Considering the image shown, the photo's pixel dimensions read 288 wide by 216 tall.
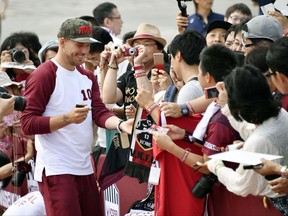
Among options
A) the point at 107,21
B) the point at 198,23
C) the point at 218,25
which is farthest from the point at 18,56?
the point at 107,21

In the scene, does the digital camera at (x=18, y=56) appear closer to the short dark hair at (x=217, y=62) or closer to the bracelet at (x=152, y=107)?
the bracelet at (x=152, y=107)

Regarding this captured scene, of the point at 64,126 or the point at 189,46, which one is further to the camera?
the point at 64,126

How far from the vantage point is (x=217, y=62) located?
731 cm

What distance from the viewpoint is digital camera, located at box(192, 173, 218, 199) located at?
7.22 metres

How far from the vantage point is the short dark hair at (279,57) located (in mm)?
6633

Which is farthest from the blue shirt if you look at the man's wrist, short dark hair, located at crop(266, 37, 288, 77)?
short dark hair, located at crop(266, 37, 288, 77)

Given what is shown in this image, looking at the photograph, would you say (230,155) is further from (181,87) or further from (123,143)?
(123,143)

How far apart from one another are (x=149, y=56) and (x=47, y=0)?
14076mm

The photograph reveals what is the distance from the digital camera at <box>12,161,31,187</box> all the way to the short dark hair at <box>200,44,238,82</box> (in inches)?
118

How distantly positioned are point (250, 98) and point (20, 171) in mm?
3881

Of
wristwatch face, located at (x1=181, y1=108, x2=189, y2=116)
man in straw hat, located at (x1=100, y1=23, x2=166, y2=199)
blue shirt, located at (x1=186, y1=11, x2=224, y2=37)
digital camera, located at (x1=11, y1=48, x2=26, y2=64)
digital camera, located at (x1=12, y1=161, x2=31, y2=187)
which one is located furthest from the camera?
blue shirt, located at (x1=186, y1=11, x2=224, y2=37)

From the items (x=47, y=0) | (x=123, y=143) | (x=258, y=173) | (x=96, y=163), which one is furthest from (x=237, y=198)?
(x=47, y=0)

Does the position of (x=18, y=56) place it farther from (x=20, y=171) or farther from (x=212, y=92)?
(x=212, y=92)

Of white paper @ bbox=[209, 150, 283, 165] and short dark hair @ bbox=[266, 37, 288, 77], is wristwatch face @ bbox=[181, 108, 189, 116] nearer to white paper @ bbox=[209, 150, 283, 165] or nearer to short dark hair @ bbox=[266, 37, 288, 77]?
short dark hair @ bbox=[266, 37, 288, 77]
